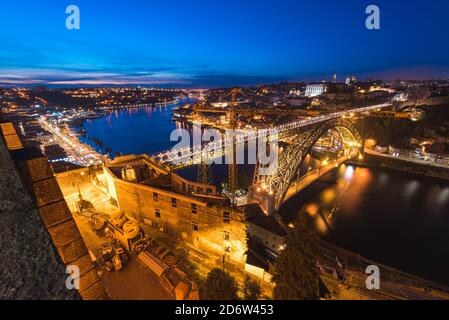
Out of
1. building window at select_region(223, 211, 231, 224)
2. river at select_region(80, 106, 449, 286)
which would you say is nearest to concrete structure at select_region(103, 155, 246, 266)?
building window at select_region(223, 211, 231, 224)

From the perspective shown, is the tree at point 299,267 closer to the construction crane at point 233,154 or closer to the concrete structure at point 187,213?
the concrete structure at point 187,213

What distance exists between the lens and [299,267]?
8.02m

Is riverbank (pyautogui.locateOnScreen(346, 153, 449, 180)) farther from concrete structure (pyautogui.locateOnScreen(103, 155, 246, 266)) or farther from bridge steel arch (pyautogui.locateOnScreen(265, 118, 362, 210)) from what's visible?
concrete structure (pyautogui.locateOnScreen(103, 155, 246, 266))

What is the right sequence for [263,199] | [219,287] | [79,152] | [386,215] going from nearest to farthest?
[219,287], [263,199], [386,215], [79,152]

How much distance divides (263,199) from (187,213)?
8.49 m

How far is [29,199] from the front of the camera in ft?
7.99

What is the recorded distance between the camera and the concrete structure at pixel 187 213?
11.6m

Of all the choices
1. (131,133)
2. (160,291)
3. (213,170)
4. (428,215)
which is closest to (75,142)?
(131,133)

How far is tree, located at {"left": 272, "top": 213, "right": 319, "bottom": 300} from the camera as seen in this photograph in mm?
7898

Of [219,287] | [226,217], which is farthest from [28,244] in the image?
[226,217]

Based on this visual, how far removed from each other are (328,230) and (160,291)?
1686 centimetres

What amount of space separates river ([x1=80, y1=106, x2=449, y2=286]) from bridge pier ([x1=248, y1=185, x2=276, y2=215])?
3301mm

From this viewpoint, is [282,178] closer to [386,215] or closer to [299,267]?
[386,215]
